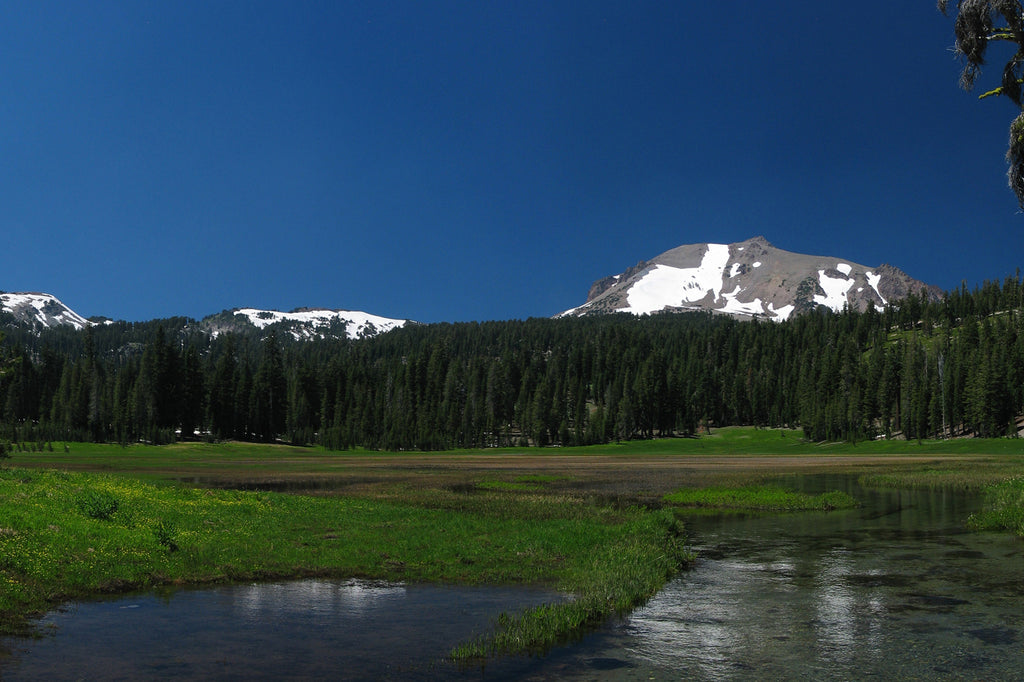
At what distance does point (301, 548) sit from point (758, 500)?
3122 cm

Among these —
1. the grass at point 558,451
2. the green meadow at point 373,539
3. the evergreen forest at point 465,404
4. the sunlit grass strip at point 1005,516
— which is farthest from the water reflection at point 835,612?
the evergreen forest at point 465,404

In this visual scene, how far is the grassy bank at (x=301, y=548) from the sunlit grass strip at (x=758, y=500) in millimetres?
12250

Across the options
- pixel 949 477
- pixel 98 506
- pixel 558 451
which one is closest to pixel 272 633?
pixel 98 506

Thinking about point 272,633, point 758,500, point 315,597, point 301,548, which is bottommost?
point 758,500

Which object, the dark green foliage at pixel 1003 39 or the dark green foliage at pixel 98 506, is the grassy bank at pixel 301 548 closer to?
the dark green foliage at pixel 98 506

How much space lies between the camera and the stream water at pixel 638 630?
46.0ft

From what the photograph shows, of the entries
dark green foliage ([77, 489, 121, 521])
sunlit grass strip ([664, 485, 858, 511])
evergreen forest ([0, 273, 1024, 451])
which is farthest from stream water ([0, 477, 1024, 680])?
evergreen forest ([0, 273, 1024, 451])

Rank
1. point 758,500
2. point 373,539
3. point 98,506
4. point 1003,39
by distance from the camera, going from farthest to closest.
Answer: point 758,500, point 373,539, point 98,506, point 1003,39

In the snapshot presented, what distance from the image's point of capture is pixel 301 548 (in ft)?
84.4

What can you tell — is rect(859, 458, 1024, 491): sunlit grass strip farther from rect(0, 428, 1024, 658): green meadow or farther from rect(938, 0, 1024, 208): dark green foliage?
rect(938, 0, 1024, 208): dark green foliage

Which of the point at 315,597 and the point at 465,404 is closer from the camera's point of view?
the point at 315,597

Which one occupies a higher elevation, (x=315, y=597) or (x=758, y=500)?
(x=315, y=597)

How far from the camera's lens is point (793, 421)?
198125mm

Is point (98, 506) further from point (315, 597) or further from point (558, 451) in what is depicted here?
point (558, 451)
